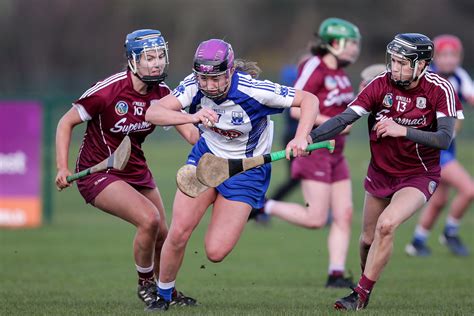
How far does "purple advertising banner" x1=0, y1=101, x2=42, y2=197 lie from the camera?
1496 centimetres

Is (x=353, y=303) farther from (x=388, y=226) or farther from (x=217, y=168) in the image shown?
(x=217, y=168)

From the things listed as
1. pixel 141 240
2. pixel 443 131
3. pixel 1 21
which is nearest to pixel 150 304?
pixel 141 240

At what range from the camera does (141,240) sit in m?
7.97

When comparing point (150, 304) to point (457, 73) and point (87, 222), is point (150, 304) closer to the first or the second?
point (457, 73)

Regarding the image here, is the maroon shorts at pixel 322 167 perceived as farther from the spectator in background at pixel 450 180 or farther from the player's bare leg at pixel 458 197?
the player's bare leg at pixel 458 197

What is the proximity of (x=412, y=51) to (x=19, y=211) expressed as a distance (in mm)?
8939

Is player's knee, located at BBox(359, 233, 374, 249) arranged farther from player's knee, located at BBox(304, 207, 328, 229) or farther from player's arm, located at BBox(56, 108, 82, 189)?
player's arm, located at BBox(56, 108, 82, 189)

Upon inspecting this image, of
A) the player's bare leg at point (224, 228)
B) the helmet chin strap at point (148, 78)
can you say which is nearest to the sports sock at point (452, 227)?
the player's bare leg at point (224, 228)

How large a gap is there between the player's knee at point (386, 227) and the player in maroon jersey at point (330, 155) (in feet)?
7.17

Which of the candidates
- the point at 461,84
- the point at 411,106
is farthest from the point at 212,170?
the point at 461,84

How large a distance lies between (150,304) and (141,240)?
50 cm

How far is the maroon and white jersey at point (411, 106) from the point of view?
7.64 meters

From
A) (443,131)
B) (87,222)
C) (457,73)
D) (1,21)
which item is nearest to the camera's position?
(443,131)

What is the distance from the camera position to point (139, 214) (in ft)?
25.8
